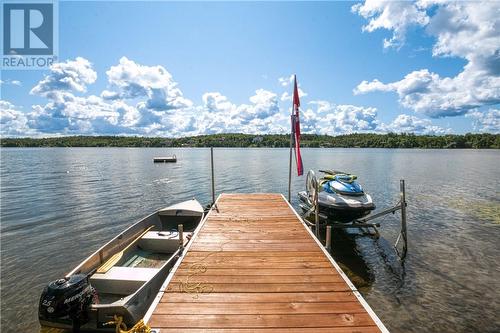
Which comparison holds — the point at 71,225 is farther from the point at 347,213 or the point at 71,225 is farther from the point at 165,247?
the point at 347,213

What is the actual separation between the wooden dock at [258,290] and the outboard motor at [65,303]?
1.73 metres

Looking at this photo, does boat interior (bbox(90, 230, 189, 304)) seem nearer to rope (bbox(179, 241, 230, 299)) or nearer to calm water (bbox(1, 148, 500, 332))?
rope (bbox(179, 241, 230, 299))

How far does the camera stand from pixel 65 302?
507 centimetres

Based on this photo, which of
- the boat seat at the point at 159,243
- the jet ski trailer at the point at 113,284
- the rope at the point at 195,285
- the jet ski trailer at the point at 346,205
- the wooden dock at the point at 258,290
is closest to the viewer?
the wooden dock at the point at 258,290

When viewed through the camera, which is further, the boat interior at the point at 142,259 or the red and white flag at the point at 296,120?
the red and white flag at the point at 296,120

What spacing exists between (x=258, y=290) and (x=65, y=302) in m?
3.55

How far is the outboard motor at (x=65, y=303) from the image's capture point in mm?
5055

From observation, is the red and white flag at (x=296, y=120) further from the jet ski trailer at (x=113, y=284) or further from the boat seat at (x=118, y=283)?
the boat seat at (x=118, y=283)

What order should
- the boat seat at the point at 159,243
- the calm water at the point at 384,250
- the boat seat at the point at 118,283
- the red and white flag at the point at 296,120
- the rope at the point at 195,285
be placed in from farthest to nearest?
the red and white flag at the point at 296,120, the boat seat at the point at 159,243, the calm water at the point at 384,250, the boat seat at the point at 118,283, the rope at the point at 195,285

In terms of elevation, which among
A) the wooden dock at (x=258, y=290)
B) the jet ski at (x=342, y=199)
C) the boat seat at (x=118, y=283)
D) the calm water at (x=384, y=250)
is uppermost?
the jet ski at (x=342, y=199)

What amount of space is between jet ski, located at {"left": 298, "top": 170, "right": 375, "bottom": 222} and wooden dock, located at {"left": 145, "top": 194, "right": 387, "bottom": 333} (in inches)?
153

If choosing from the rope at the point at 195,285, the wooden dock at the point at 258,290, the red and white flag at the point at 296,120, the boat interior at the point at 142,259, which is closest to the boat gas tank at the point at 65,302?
the boat interior at the point at 142,259

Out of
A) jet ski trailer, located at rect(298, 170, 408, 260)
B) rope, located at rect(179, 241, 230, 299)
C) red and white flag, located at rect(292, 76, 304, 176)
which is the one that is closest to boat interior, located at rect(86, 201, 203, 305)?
rope, located at rect(179, 241, 230, 299)

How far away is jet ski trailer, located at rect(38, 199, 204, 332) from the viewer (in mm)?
5133
